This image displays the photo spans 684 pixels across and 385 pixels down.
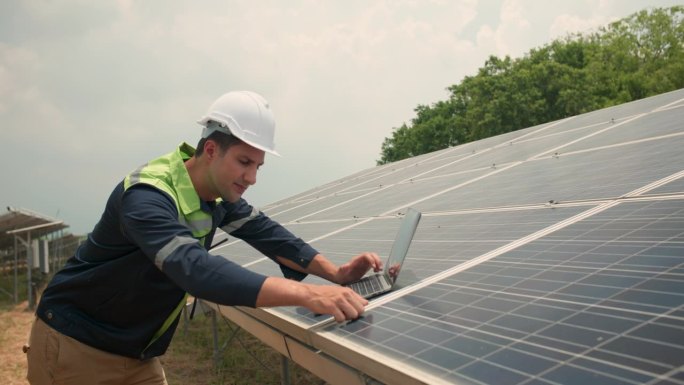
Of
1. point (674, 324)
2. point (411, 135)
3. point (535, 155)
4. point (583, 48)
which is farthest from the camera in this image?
point (411, 135)

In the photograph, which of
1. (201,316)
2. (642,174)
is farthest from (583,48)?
(642,174)

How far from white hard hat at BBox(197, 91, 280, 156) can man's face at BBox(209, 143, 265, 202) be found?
7 centimetres

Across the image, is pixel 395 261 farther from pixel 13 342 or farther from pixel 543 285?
pixel 13 342

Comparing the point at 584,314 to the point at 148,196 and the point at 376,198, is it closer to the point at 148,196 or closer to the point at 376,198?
the point at 148,196

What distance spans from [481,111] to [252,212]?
127 feet

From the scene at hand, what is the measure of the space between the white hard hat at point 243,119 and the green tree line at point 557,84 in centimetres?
3605

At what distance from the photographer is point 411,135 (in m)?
49.9

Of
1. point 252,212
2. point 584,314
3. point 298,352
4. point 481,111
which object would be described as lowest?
point 298,352

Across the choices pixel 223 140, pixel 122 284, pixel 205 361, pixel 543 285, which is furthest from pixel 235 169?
pixel 205 361

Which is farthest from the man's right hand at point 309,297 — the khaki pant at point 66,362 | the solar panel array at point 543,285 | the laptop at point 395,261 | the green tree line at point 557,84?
the green tree line at point 557,84

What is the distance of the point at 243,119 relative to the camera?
3242mm

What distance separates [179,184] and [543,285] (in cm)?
222

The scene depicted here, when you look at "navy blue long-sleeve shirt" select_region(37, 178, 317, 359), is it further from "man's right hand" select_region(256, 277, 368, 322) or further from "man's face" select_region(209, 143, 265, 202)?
"man's right hand" select_region(256, 277, 368, 322)

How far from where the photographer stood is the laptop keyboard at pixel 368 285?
318 centimetres
